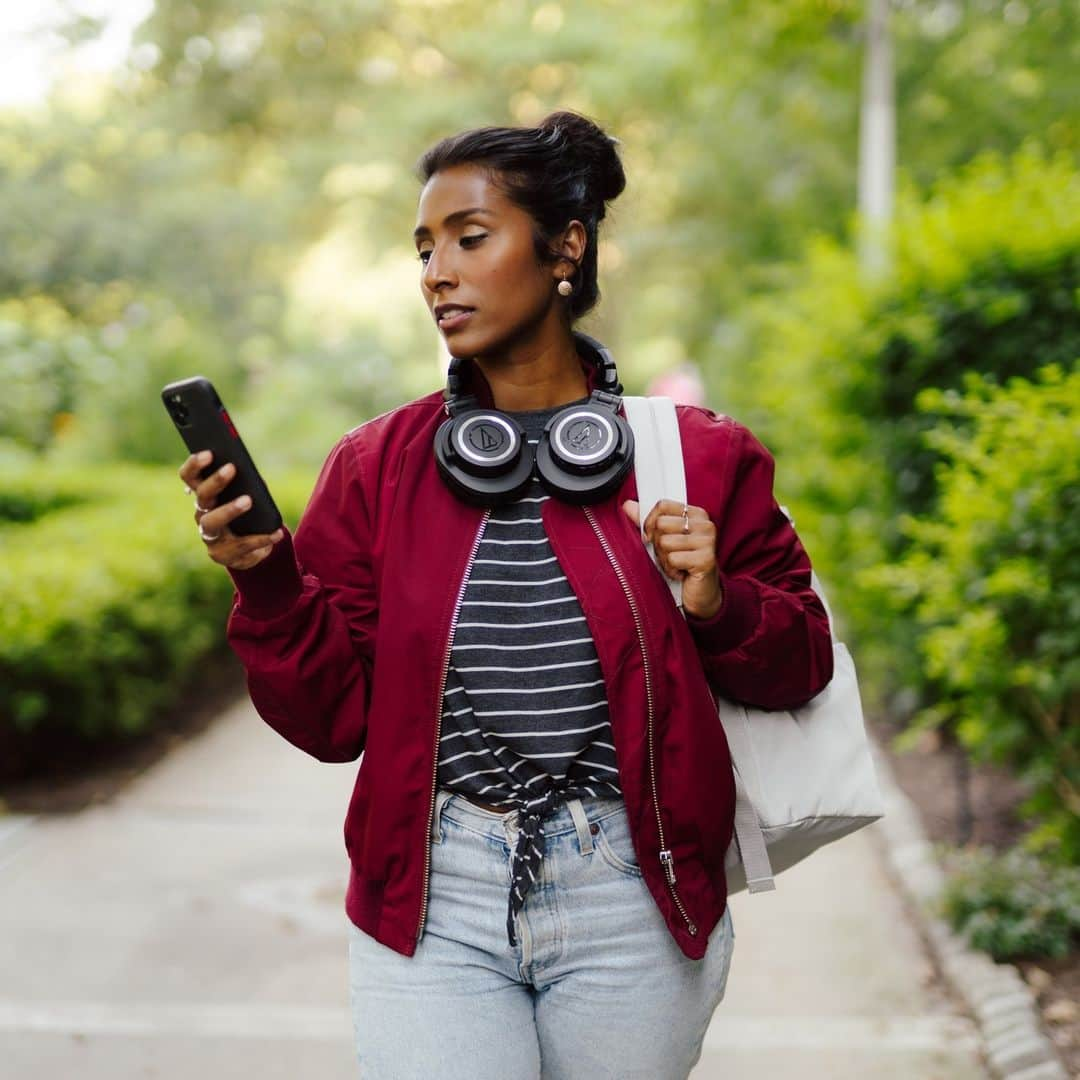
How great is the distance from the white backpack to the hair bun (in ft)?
1.21

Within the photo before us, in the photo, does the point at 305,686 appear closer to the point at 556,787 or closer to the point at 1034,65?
the point at 556,787

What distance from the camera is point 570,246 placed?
6.98ft

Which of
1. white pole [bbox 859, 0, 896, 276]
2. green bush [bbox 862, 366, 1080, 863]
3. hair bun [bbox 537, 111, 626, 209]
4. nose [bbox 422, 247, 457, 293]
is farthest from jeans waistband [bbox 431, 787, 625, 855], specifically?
white pole [bbox 859, 0, 896, 276]

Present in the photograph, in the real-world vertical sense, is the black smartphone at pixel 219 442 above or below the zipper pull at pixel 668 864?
above

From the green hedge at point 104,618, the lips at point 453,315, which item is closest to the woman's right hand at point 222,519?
the lips at point 453,315

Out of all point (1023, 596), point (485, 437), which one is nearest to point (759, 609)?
point (485, 437)

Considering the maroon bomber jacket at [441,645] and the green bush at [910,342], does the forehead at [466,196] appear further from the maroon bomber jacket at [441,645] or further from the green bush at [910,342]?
the green bush at [910,342]

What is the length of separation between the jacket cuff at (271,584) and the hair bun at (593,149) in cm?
79

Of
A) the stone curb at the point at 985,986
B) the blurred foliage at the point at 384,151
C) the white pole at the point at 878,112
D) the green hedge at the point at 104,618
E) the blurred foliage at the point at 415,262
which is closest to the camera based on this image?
the stone curb at the point at 985,986

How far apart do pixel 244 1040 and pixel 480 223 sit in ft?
8.92

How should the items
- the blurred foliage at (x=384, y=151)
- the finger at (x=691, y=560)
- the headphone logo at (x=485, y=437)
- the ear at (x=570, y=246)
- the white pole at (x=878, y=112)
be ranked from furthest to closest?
1. the blurred foliage at (x=384, y=151)
2. the white pole at (x=878, y=112)
3. the ear at (x=570, y=246)
4. the headphone logo at (x=485, y=437)
5. the finger at (x=691, y=560)

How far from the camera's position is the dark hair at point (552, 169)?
2027mm

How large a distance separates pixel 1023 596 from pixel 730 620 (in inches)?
98.4

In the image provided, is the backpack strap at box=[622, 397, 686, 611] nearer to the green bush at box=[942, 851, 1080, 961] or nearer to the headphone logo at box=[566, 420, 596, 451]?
the headphone logo at box=[566, 420, 596, 451]
